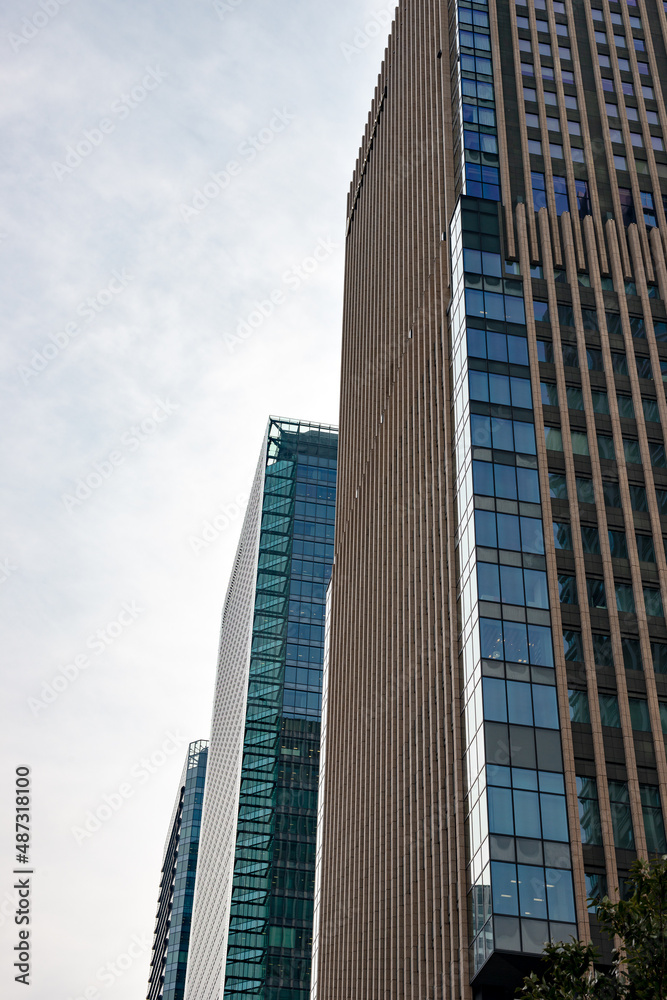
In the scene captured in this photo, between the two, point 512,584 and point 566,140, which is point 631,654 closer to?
point 512,584

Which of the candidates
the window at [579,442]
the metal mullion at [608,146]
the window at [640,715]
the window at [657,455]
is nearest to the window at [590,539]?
the window at [579,442]

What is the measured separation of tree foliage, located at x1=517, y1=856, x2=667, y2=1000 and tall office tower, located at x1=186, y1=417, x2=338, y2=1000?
118665 millimetres

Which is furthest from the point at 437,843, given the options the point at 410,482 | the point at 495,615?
the point at 410,482

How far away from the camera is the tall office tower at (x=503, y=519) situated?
191ft

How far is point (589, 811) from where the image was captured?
57688 mm

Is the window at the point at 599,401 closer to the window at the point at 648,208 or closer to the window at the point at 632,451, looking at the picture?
the window at the point at 632,451

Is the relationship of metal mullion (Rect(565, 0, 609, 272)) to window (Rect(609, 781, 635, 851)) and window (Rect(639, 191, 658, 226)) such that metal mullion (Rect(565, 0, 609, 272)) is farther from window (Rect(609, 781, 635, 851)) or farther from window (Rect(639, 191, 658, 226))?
window (Rect(609, 781, 635, 851))

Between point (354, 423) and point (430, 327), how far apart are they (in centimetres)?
3083

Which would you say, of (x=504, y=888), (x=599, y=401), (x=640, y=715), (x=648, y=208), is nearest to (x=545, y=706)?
(x=640, y=715)

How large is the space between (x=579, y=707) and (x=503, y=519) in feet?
38.0

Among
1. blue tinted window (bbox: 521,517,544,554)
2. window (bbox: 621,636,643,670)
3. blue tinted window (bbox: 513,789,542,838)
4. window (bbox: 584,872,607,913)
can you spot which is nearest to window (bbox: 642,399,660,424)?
blue tinted window (bbox: 521,517,544,554)

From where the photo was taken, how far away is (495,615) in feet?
206

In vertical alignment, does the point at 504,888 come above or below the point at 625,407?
below

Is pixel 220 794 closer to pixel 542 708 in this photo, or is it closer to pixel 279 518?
pixel 279 518
